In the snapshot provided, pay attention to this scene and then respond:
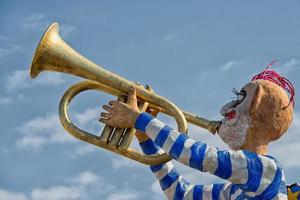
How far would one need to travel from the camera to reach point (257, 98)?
6410 mm

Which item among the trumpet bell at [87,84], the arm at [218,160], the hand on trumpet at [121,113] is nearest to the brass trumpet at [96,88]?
the trumpet bell at [87,84]

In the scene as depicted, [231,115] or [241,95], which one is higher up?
[241,95]

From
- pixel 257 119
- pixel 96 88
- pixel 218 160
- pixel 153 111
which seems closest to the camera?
pixel 218 160

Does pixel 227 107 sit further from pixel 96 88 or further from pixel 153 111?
pixel 96 88

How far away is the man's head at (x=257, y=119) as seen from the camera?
6363 mm

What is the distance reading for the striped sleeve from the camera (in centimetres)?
681

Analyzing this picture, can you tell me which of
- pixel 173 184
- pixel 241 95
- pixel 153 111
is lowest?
pixel 173 184

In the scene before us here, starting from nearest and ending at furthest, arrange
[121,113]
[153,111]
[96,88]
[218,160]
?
[218,160] < [121,113] < [153,111] < [96,88]

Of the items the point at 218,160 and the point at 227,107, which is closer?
the point at 218,160

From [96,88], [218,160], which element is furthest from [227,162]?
[96,88]

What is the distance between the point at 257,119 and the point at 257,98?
0.69 feet

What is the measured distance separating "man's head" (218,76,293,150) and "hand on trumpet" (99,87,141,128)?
0.91 metres

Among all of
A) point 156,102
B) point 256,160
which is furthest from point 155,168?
point 256,160

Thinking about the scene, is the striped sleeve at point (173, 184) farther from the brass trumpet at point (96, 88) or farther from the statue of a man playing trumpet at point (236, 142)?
the brass trumpet at point (96, 88)
